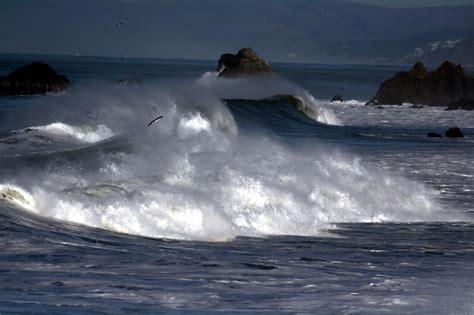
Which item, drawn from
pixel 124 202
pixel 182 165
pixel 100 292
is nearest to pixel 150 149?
pixel 182 165

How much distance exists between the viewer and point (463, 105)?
69.1 metres

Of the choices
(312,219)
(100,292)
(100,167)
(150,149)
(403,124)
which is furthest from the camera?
(403,124)

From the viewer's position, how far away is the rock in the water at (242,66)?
66.4m

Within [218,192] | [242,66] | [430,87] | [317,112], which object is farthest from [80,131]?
[430,87]

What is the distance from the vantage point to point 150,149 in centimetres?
2377

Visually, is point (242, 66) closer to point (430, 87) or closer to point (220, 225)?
point (430, 87)

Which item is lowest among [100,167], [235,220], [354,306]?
[354,306]

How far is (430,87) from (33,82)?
3123cm

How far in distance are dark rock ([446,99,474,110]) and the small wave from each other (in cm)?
4045

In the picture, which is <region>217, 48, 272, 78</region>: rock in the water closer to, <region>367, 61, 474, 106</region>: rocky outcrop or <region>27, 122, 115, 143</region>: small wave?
<region>367, 61, 474, 106</region>: rocky outcrop

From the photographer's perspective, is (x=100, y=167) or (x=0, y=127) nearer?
(x=100, y=167)

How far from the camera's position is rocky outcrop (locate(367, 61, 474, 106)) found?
74.7 m

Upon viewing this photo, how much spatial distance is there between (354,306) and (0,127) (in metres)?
26.9

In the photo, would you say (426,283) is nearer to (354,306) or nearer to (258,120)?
(354,306)
